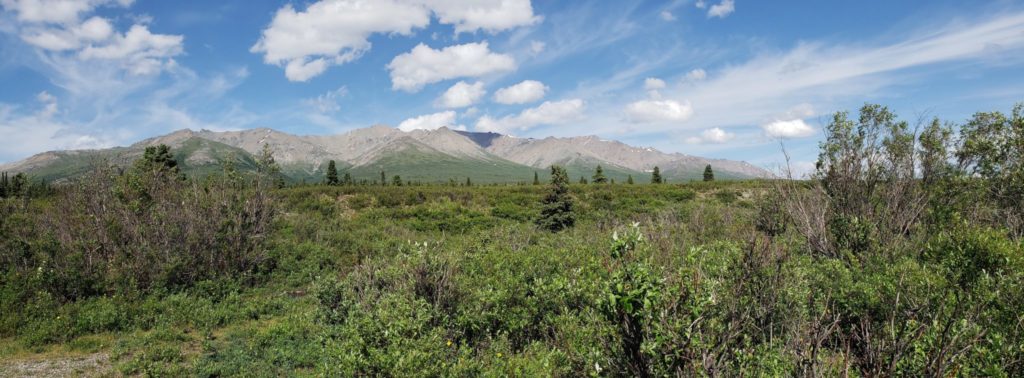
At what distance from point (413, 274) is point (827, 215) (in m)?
14.4

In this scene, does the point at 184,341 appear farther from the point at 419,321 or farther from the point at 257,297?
the point at 419,321

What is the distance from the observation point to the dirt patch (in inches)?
436

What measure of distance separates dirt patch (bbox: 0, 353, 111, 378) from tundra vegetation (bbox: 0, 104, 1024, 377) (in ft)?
1.78

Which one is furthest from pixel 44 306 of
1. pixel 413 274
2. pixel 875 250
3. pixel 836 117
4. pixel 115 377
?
pixel 836 117

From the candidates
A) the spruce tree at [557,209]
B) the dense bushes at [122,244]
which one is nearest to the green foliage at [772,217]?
the spruce tree at [557,209]

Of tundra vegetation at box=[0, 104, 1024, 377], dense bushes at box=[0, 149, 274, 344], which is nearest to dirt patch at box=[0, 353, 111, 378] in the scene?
tundra vegetation at box=[0, 104, 1024, 377]

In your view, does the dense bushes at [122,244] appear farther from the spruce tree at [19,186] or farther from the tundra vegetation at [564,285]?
the spruce tree at [19,186]

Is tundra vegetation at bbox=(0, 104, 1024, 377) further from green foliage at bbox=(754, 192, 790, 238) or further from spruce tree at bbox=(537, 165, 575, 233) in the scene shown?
spruce tree at bbox=(537, 165, 575, 233)

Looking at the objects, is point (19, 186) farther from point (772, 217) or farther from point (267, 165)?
point (772, 217)

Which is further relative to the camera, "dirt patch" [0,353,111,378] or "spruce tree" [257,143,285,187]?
"spruce tree" [257,143,285,187]

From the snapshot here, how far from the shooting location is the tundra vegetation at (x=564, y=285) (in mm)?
5836

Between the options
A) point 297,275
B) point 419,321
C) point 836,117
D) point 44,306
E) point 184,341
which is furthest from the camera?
point 297,275

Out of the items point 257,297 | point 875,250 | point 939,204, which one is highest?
point 939,204

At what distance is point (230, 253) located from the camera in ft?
69.8
